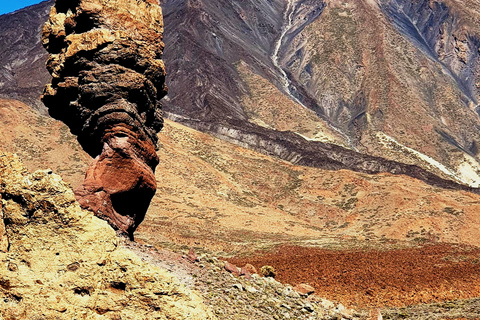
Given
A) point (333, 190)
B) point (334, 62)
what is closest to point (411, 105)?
point (334, 62)

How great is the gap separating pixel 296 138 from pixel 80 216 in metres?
107

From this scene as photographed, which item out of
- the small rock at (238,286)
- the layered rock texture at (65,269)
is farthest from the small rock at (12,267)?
the small rock at (238,286)

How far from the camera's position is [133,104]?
16469 millimetres

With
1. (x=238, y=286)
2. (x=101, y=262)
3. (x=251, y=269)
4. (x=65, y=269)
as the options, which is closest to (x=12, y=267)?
(x=65, y=269)

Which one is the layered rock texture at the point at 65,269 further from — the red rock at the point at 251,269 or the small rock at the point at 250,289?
the red rock at the point at 251,269

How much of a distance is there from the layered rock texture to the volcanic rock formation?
9.59 meters

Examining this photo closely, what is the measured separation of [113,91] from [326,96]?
553 feet

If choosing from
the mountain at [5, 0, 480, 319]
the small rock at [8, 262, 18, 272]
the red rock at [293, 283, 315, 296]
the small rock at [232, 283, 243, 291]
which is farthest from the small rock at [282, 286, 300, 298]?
the small rock at [8, 262, 18, 272]

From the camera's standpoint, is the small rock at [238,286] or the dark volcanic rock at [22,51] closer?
the small rock at [238,286]

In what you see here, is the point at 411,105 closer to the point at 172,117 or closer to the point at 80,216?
the point at 172,117

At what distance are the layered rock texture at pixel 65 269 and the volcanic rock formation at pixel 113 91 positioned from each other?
9.59 m

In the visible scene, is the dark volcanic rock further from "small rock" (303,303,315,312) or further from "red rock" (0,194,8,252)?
"red rock" (0,194,8,252)

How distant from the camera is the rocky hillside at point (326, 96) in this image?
10944 cm

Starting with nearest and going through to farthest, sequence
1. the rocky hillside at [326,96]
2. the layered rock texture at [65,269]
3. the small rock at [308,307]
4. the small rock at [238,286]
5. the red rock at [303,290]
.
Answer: the layered rock texture at [65,269] < the small rock at [238,286] < the small rock at [308,307] < the red rock at [303,290] < the rocky hillside at [326,96]
